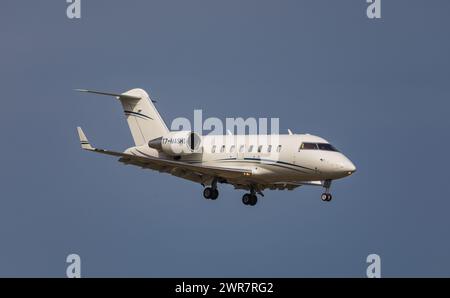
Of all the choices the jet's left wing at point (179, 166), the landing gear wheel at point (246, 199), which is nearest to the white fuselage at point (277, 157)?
the jet's left wing at point (179, 166)

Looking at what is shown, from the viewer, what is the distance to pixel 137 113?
179 feet

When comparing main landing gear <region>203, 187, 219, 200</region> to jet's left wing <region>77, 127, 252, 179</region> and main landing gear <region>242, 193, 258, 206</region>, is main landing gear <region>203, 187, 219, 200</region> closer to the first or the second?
jet's left wing <region>77, 127, 252, 179</region>

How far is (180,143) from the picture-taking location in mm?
51250

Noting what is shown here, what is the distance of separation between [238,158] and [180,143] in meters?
2.85

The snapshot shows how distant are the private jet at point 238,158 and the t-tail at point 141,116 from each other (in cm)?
5

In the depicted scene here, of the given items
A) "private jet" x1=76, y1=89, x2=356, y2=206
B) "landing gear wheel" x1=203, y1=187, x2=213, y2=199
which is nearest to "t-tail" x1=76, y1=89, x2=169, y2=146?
"private jet" x1=76, y1=89, x2=356, y2=206

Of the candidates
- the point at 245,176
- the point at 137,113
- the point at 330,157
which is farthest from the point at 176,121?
the point at 330,157

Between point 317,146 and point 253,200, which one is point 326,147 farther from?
point 253,200

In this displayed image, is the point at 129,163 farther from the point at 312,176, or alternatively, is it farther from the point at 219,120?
the point at 312,176

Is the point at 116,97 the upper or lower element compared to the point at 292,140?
upper

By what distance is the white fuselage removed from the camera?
47.9 metres

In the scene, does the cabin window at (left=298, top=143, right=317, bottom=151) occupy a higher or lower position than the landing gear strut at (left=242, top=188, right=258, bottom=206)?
higher

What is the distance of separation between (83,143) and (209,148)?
19.6 ft

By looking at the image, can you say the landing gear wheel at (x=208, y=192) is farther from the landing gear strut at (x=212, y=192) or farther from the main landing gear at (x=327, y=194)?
the main landing gear at (x=327, y=194)
